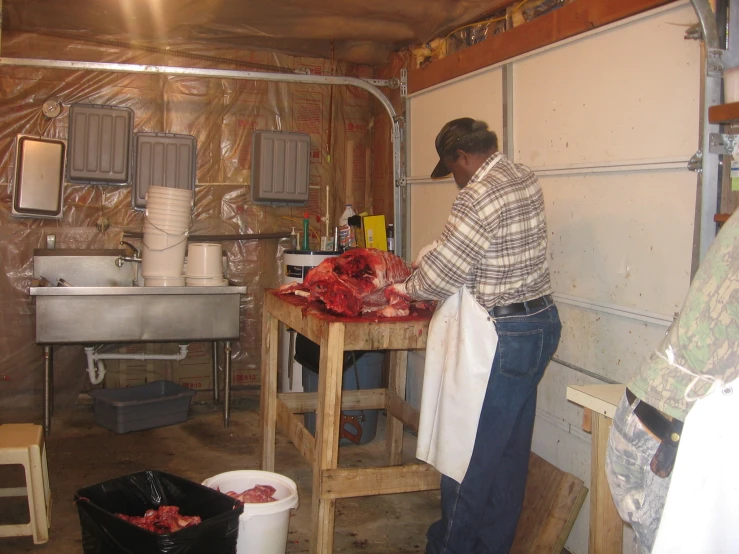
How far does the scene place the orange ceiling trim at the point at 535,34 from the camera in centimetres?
262

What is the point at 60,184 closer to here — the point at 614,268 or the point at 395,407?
A: the point at 395,407

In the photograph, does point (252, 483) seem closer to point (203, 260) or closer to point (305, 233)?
point (203, 260)

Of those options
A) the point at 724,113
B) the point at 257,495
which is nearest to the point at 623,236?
the point at 724,113

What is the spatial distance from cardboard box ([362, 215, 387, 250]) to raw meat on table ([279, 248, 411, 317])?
1571 mm

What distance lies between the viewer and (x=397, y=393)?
3852 mm

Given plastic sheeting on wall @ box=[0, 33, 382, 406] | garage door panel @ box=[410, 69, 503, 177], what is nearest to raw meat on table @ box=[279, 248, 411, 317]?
garage door panel @ box=[410, 69, 503, 177]

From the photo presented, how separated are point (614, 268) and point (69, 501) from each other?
2.98 m

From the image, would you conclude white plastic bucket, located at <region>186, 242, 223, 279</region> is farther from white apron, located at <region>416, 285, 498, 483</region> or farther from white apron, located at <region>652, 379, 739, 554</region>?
white apron, located at <region>652, 379, 739, 554</region>

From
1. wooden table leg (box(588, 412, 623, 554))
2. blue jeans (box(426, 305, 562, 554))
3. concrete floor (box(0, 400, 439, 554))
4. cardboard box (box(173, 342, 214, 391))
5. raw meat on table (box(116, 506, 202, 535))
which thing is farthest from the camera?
cardboard box (box(173, 342, 214, 391))

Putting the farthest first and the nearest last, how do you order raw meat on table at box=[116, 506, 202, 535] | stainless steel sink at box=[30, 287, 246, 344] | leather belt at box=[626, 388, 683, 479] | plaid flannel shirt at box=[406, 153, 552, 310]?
stainless steel sink at box=[30, 287, 246, 344] → plaid flannel shirt at box=[406, 153, 552, 310] → raw meat on table at box=[116, 506, 202, 535] → leather belt at box=[626, 388, 683, 479]

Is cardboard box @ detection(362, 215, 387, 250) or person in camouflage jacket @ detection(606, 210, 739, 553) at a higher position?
cardboard box @ detection(362, 215, 387, 250)

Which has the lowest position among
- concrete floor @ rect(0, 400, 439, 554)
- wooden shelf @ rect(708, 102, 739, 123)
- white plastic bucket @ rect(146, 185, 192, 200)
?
concrete floor @ rect(0, 400, 439, 554)

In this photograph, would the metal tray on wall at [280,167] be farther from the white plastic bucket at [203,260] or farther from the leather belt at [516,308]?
the leather belt at [516,308]

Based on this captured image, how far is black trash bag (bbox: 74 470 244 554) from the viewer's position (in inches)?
84.3
